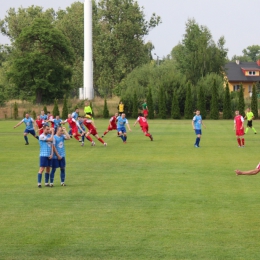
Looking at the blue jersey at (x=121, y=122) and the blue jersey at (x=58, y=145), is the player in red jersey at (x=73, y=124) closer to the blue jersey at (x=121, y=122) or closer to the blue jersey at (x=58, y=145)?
the blue jersey at (x=121, y=122)

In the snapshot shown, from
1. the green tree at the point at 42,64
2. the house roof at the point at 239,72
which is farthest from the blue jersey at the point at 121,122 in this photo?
the house roof at the point at 239,72

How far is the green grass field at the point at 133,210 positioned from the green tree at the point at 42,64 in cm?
5603

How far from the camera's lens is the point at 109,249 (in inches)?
408

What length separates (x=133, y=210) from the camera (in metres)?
14.1

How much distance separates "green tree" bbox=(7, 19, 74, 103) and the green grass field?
56.0 metres

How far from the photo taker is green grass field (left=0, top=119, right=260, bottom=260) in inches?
410

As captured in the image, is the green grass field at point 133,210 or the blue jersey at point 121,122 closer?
the green grass field at point 133,210

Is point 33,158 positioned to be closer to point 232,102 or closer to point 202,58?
point 232,102

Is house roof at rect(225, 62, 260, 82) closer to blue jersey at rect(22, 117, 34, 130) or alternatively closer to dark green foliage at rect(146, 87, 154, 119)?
dark green foliage at rect(146, 87, 154, 119)

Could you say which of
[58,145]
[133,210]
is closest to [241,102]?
[58,145]

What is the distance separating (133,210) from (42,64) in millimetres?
69234

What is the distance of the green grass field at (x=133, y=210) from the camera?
10414 millimetres

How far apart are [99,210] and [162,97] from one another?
5898 cm

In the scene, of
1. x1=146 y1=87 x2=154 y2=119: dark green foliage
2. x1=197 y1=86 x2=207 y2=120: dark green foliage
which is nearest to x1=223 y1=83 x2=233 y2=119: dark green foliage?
x1=197 y1=86 x2=207 y2=120: dark green foliage
